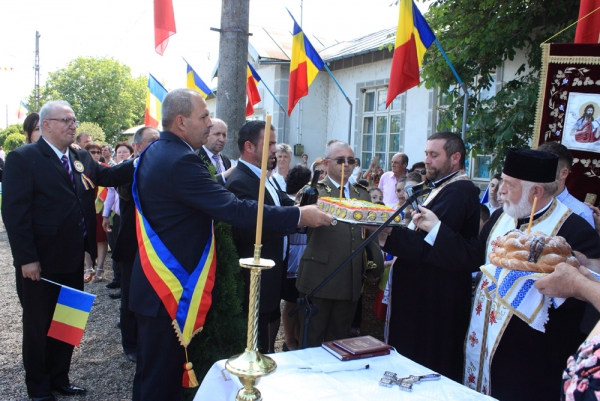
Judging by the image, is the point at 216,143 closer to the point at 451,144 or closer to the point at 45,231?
the point at 45,231

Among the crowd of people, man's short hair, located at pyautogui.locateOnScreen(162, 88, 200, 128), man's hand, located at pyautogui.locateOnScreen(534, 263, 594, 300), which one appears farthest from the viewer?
man's short hair, located at pyautogui.locateOnScreen(162, 88, 200, 128)

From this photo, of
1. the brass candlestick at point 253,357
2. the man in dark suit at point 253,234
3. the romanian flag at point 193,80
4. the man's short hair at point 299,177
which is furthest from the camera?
the romanian flag at point 193,80

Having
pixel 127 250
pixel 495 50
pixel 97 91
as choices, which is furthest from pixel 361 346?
pixel 97 91

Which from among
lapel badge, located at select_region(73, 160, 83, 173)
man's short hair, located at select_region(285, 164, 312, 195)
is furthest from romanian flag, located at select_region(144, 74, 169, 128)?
lapel badge, located at select_region(73, 160, 83, 173)

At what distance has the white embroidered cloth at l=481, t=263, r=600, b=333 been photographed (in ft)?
6.90

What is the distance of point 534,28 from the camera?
7.03 meters

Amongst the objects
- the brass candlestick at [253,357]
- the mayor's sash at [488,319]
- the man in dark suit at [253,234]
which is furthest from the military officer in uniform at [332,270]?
the brass candlestick at [253,357]

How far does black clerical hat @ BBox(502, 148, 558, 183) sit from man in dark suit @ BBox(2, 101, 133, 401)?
3088 millimetres

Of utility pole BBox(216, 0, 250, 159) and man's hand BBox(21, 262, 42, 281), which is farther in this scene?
utility pole BBox(216, 0, 250, 159)

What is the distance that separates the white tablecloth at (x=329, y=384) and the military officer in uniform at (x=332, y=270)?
162 cm

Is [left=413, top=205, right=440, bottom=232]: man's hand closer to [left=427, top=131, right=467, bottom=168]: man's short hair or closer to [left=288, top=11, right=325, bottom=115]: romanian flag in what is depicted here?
[left=427, top=131, right=467, bottom=168]: man's short hair

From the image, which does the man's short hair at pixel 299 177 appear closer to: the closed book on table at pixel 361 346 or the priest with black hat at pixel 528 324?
the priest with black hat at pixel 528 324

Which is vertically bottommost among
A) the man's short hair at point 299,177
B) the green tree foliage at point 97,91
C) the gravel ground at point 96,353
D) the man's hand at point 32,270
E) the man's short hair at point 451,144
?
the gravel ground at point 96,353

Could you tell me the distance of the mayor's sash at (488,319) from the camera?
2707 mm
